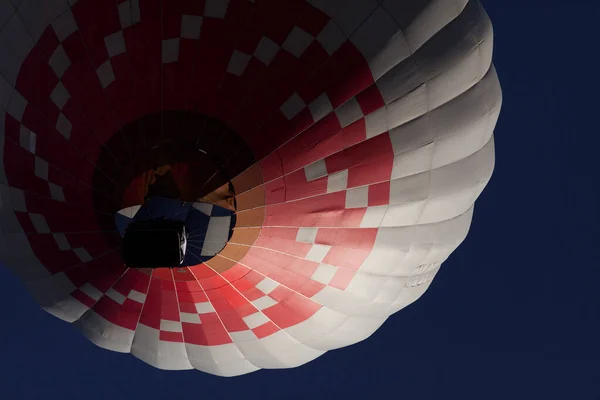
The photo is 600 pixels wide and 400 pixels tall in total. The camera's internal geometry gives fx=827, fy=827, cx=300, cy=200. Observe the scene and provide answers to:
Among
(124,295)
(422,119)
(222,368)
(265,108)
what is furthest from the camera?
(222,368)

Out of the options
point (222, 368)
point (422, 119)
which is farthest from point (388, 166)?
point (222, 368)

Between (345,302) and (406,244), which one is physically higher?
(406,244)

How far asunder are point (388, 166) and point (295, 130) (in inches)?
26.4

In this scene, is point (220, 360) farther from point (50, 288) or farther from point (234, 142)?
point (234, 142)

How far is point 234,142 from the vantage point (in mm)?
4977

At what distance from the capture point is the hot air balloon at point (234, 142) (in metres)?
4.90

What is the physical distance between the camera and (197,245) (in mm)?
5309

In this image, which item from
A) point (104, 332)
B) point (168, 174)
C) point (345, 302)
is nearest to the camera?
point (168, 174)

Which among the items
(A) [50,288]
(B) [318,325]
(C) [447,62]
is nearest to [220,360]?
(B) [318,325]

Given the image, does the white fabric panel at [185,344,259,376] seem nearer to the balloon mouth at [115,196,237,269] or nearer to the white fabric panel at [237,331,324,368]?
the white fabric panel at [237,331,324,368]

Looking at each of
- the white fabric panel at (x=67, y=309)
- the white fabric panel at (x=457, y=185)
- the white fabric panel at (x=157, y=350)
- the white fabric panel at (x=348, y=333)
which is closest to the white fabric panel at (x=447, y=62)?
the white fabric panel at (x=457, y=185)

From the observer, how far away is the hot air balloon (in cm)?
490

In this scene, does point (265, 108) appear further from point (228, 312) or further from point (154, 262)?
point (228, 312)

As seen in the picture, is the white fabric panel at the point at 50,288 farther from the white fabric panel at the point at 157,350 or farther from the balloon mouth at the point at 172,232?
the balloon mouth at the point at 172,232
